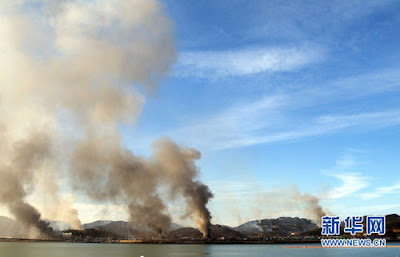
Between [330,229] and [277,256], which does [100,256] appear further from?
[330,229]

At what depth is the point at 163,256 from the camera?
7505 inches

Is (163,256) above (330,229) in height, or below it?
below

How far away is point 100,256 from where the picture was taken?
19662cm

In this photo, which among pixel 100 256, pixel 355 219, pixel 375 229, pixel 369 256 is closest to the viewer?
pixel 375 229

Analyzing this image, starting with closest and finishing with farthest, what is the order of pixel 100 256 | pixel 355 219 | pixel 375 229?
pixel 375 229, pixel 355 219, pixel 100 256

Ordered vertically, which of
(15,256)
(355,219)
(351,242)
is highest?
(355,219)

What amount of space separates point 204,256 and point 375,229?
118 meters

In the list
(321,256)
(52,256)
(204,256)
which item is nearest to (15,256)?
(52,256)

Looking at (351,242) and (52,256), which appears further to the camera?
(52,256)

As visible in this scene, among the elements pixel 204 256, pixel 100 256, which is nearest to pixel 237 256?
pixel 204 256

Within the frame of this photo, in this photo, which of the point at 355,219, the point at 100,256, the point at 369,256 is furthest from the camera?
the point at 100,256

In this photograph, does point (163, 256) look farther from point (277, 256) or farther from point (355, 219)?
point (355, 219)

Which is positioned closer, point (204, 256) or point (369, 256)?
point (369, 256)

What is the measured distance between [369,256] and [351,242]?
304ft
